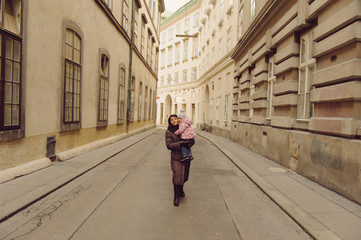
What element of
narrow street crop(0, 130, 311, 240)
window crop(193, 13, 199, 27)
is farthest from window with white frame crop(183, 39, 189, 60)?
narrow street crop(0, 130, 311, 240)

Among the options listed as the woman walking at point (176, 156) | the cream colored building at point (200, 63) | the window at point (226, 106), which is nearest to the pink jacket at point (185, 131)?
the woman walking at point (176, 156)

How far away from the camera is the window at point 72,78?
8305 mm

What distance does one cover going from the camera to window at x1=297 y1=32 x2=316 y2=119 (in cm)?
732

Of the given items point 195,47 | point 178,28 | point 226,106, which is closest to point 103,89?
point 226,106

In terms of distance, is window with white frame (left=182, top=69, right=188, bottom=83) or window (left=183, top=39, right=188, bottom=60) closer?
window (left=183, top=39, right=188, bottom=60)

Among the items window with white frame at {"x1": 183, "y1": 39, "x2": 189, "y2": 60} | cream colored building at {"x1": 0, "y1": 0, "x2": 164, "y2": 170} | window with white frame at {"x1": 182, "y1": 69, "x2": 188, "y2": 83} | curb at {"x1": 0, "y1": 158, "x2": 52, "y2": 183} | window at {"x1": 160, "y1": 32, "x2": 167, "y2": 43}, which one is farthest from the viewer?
window at {"x1": 160, "y1": 32, "x2": 167, "y2": 43}

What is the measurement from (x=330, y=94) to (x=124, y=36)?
475 inches

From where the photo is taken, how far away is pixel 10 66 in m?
5.73

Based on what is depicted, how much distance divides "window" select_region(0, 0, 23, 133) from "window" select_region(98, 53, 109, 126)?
17.2 ft

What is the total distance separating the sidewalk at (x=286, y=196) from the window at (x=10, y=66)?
137 cm

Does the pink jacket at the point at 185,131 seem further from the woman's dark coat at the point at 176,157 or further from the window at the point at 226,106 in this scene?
the window at the point at 226,106

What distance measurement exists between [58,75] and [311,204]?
731 cm

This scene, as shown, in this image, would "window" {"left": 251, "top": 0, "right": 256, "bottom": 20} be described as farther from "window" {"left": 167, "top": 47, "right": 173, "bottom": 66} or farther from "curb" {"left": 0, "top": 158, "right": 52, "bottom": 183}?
"window" {"left": 167, "top": 47, "right": 173, "bottom": 66}

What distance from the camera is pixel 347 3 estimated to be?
5.39 m
